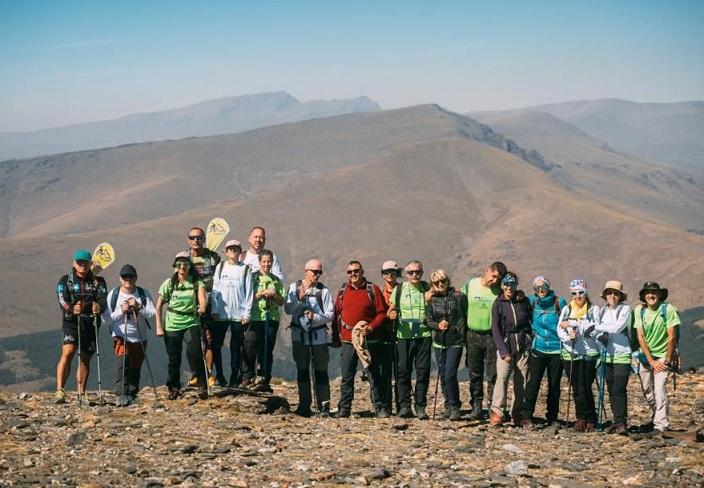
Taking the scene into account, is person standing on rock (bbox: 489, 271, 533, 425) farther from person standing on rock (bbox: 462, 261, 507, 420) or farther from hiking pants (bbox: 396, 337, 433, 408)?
hiking pants (bbox: 396, 337, 433, 408)

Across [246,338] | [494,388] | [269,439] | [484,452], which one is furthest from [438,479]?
[246,338]

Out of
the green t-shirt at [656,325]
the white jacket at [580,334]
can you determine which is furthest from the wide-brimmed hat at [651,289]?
the white jacket at [580,334]

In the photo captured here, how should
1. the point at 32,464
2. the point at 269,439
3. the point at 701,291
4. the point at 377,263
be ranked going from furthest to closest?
the point at 377,263 → the point at 701,291 → the point at 269,439 → the point at 32,464

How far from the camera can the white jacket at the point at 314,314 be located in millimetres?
13422

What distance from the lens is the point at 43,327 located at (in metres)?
162

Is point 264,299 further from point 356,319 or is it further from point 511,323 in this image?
point 511,323

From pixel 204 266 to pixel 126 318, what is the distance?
142 centimetres

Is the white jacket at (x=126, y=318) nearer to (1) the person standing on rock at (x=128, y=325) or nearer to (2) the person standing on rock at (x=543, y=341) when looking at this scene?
(1) the person standing on rock at (x=128, y=325)

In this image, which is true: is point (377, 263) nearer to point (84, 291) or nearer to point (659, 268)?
point (659, 268)

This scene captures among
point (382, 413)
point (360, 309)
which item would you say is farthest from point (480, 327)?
point (382, 413)

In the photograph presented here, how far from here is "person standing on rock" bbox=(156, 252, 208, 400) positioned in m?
13.4

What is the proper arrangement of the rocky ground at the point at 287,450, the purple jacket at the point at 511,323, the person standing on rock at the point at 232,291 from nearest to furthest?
1. the rocky ground at the point at 287,450
2. the purple jacket at the point at 511,323
3. the person standing on rock at the point at 232,291

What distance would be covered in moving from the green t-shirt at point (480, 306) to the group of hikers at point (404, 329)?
2 cm

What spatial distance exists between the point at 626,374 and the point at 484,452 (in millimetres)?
2716
